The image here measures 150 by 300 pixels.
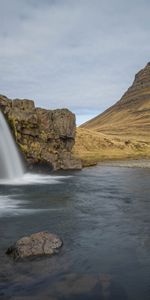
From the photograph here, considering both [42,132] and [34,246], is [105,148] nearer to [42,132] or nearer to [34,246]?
[42,132]

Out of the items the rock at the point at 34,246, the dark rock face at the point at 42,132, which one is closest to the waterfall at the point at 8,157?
the dark rock face at the point at 42,132

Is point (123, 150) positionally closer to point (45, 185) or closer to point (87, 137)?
point (87, 137)

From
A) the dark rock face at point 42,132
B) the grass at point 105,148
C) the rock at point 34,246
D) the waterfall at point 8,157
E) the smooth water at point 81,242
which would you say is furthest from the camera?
the grass at point 105,148

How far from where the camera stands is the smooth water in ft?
52.3

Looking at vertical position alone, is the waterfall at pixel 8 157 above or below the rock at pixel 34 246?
above

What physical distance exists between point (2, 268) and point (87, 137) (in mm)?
97532

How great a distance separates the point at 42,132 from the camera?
7019 centimetres

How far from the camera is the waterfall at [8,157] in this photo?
186 feet

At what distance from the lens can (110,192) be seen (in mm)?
42625

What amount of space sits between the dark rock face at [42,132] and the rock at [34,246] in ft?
147

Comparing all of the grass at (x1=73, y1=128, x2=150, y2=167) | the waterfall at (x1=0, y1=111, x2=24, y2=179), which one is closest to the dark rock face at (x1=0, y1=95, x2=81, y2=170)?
the waterfall at (x1=0, y1=111, x2=24, y2=179)

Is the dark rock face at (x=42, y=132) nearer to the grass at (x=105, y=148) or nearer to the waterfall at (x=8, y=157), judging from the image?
the waterfall at (x=8, y=157)

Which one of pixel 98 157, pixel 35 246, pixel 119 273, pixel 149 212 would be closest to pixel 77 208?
pixel 149 212

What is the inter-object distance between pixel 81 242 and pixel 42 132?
48623 millimetres
